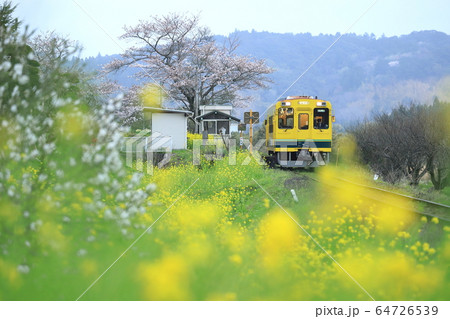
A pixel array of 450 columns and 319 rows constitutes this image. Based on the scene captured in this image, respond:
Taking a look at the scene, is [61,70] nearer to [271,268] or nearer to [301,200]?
[271,268]

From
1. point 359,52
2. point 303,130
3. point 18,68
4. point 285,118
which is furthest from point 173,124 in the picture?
point 18,68

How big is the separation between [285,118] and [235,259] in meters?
10.3

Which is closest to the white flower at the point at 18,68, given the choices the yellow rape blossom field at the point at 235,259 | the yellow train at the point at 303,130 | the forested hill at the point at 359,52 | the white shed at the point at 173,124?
the yellow rape blossom field at the point at 235,259

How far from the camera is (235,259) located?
3887 mm

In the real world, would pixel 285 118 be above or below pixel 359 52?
below

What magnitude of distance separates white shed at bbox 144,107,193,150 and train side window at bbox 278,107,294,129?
6.85 m

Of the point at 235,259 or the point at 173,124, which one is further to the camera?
the point at 173,124

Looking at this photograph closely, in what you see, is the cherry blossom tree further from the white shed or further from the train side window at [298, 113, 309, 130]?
the train side window at [298, 113, 309, 130]

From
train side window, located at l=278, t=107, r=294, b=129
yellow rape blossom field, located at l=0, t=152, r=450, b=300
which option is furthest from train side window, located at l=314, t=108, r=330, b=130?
yellow rape blossom field, located at l=0, t=152, r=450, b=300

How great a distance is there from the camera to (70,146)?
3.63 metres

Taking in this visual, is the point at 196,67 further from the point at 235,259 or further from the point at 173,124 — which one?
the point at 235,259

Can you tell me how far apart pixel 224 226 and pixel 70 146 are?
199cm

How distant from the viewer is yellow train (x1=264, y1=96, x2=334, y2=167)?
1342 cm

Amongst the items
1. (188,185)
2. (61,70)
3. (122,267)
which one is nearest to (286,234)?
(122,267)
